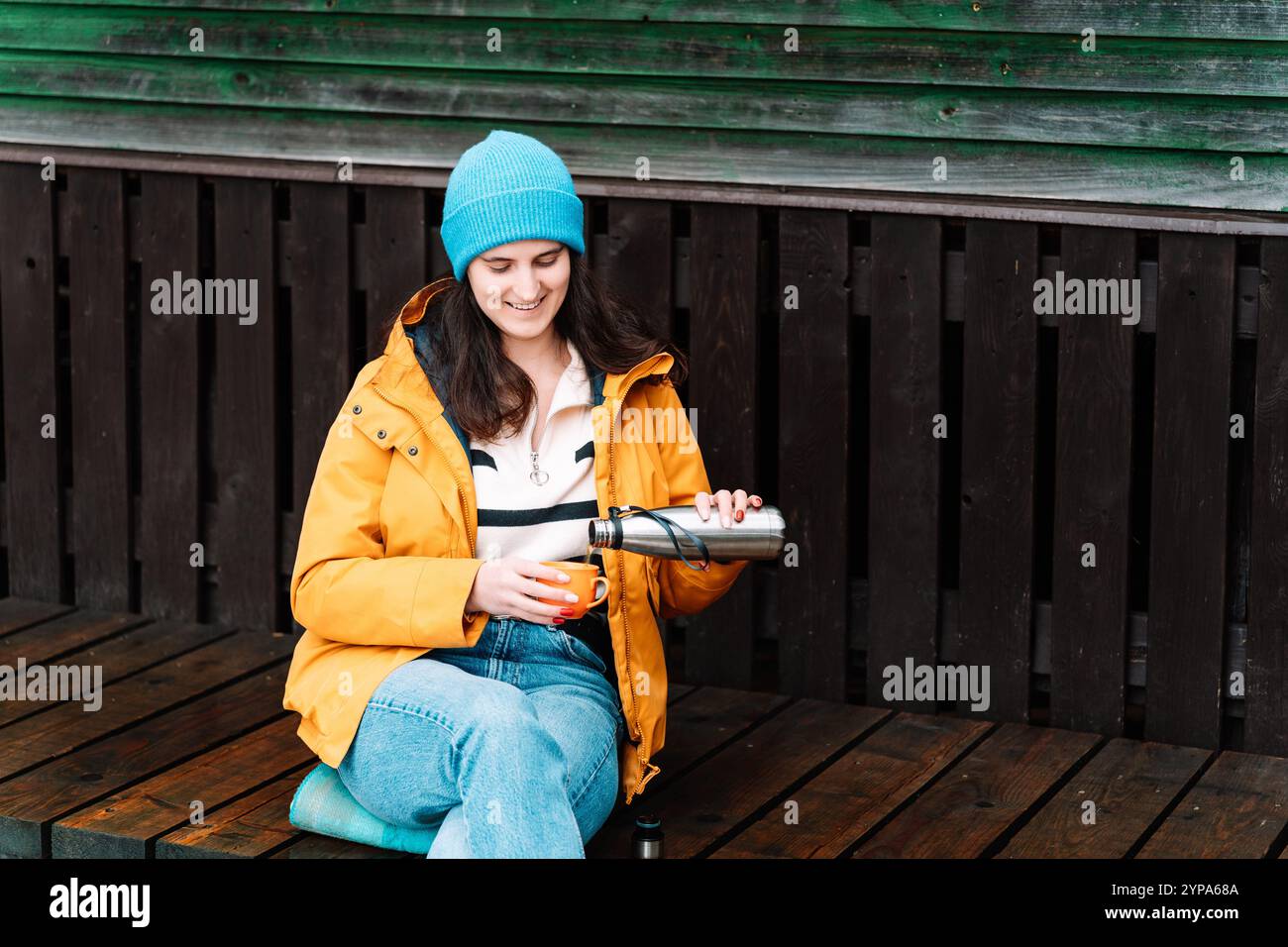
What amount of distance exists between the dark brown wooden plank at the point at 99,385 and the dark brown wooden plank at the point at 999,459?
2372mm

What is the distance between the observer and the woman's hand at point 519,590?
330 cm

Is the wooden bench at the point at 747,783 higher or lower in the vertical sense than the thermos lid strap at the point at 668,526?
lower

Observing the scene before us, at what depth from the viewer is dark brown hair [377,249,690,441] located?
3.62m

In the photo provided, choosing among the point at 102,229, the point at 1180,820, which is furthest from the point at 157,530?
the point at 1180,820

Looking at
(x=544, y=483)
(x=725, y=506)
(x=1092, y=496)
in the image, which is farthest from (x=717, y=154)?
(x=725, y=506)

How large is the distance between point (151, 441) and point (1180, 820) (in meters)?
2.96

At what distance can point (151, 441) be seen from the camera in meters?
5.22

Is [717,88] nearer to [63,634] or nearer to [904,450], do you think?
[904,450]

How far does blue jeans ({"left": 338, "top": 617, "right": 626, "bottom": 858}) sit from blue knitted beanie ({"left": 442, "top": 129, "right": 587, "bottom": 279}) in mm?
740

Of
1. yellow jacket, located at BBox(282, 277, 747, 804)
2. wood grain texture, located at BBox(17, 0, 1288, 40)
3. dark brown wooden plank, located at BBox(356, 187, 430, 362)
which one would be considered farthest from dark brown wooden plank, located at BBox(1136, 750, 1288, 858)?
dark brown wooden plank, located at BBox(356, 187, 430, 362)

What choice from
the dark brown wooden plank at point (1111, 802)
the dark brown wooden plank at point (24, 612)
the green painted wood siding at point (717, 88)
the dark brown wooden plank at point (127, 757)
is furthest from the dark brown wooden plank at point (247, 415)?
the dark brown wooden plank at point (1111, 802)

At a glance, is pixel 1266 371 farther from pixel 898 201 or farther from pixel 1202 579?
pixel 898 201

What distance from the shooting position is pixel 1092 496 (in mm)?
4336

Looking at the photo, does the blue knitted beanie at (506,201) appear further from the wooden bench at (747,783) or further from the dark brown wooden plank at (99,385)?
the dark brown wooden plank at (99,385)
